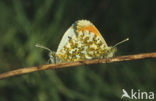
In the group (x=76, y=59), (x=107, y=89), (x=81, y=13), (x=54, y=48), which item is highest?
(x=81, y=13)

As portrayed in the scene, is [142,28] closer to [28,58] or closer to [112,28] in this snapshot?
[112,28]

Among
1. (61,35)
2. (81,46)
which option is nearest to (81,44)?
Answer: (81,46)

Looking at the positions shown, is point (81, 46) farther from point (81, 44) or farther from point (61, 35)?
point (61, 35)

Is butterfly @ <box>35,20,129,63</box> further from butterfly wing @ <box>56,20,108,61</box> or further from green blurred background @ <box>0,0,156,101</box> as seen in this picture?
→ green blurred background @ <box>0,0,156,101</box>

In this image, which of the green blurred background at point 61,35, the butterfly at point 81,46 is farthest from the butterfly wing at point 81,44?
the green blurred background at point 61,35

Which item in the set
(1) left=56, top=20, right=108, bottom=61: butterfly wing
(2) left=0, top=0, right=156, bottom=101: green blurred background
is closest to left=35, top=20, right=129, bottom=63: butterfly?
(1) left=56, top=20, right=108, bottom=61: butterfly wing

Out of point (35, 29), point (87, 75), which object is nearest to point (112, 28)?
point (87, 75)
